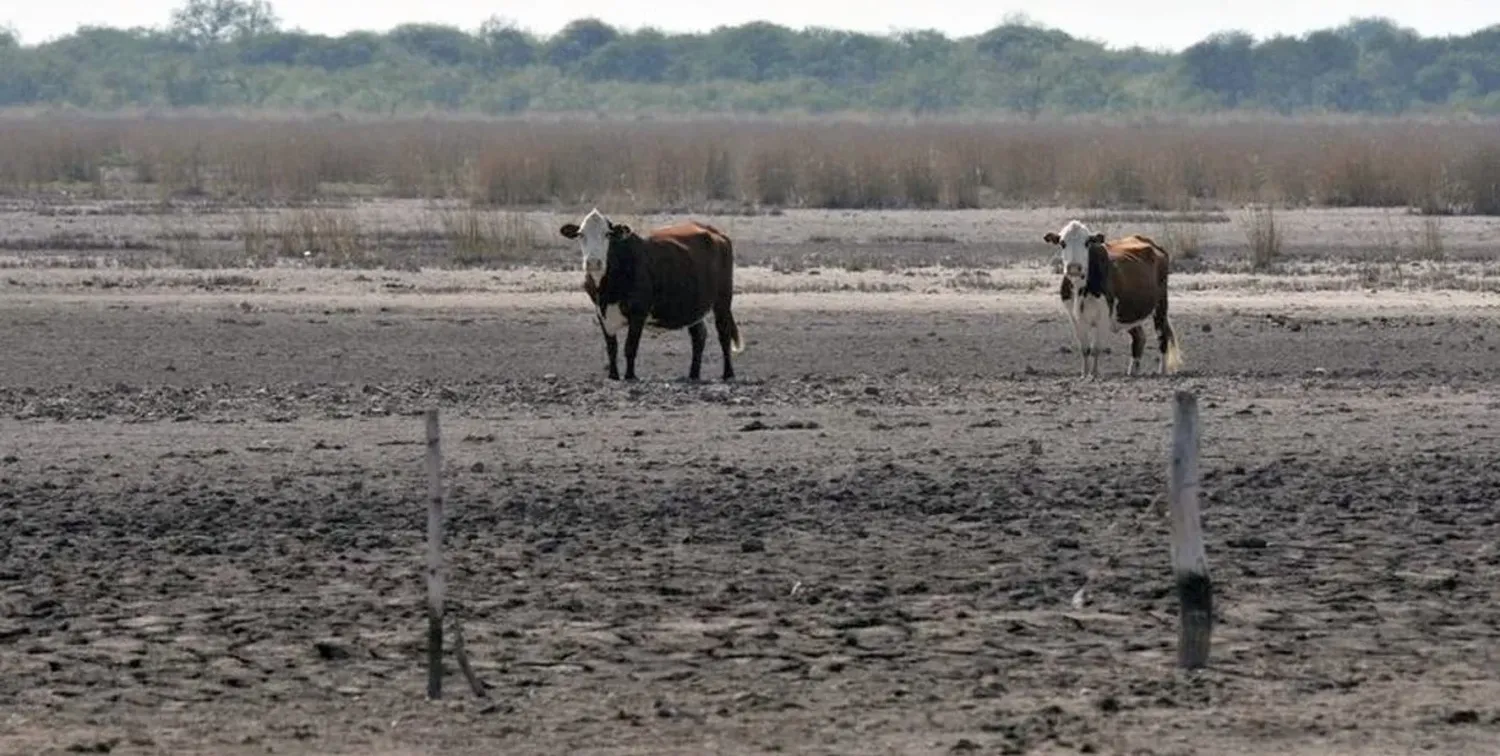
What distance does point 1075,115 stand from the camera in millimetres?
110438

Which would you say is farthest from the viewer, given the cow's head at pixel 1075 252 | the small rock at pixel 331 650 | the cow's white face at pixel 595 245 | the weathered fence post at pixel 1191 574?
the cow's head at pixel 1075 252

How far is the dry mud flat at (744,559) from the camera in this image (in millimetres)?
10227

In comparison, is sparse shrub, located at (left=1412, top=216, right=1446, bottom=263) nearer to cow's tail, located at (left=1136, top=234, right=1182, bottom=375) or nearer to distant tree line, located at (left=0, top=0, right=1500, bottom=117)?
cow's tail, located at (left=1136, top=234, right=1182, bottom=375)

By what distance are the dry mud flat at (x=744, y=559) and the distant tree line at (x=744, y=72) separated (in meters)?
93.0

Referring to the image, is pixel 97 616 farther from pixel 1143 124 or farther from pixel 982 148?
pixel 1143 124

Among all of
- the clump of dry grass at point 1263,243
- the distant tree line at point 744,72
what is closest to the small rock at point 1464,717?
the clump of dry grass at point 1263,243

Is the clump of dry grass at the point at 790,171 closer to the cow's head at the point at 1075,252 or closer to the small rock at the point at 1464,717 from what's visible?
the cow's head at the point at 1075,252

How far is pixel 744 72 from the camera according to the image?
132000mm

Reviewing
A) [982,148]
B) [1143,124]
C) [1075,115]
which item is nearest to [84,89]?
[1075,115]

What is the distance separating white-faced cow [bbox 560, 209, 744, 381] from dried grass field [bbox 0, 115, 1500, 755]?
0.56m

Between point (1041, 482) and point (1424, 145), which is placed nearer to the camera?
point (1041, 482)

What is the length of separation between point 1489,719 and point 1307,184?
36.7 m

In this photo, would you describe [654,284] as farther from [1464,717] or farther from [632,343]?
[1464,717]

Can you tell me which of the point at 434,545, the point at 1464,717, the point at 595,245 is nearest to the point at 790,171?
the point at 595,245
